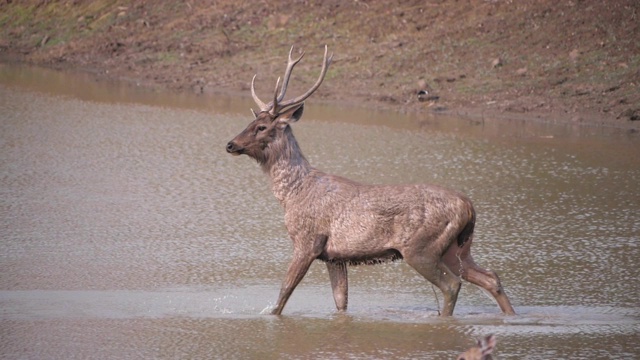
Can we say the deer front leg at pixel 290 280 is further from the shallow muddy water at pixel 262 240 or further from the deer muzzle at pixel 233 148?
the deer muzzle at pixel 233 148

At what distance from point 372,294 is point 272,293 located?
826mm

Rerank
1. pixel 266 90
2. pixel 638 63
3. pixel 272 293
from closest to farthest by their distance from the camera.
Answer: pixel 272 293 < pixel 638 63 < pixel 266 90

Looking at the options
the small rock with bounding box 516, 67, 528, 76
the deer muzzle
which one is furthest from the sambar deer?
the small rock with bounding box 516, 67, 528, 76

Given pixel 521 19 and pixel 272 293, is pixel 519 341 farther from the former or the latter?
pixel 521 19

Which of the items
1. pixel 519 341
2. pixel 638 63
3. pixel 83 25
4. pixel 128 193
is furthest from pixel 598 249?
pixel 83 25

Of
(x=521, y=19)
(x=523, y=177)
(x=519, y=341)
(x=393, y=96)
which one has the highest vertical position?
(x=521, y=19)

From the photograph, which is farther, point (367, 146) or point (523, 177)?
point (367, 146)

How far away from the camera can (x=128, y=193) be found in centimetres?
1297

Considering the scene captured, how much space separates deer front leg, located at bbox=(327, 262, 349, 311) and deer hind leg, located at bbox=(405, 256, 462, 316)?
0.56 m

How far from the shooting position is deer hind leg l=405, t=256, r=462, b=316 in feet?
27.5

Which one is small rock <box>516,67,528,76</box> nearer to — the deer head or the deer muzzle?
the deer head

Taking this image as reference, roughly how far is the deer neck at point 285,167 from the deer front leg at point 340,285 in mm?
690

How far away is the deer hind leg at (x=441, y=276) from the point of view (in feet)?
27.5

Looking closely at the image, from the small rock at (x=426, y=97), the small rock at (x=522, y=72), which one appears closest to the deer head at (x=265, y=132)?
the small rock at (x=426, y=97)
